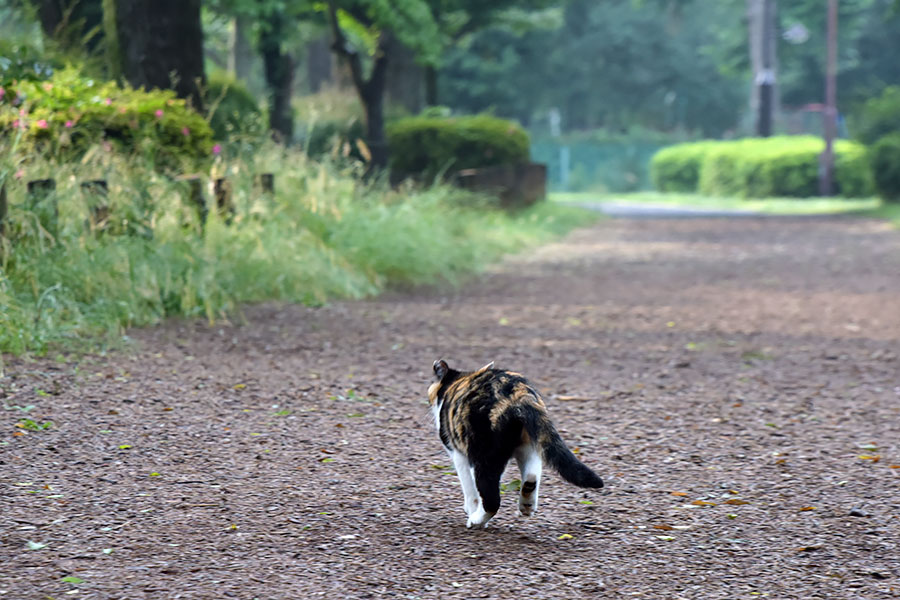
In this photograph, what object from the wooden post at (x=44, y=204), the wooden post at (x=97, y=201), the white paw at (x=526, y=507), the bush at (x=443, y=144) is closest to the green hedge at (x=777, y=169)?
the bush at (x=443, y=144)

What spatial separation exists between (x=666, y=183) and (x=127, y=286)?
37492mm

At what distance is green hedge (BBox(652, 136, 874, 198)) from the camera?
3416 centimetres

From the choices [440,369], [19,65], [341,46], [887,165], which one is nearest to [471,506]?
[440,369]

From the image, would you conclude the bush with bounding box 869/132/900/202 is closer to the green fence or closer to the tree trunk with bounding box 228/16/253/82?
the tree trunk with bounding box 228/16/253/82

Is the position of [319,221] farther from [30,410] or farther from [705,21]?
[705,21]

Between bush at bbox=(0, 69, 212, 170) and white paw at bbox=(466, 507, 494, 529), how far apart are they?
6.02 meters

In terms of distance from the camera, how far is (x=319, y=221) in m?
11.6

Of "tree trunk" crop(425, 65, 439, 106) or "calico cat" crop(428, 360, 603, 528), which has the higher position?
"tree trunk" crop(425, 65, 439, 106)

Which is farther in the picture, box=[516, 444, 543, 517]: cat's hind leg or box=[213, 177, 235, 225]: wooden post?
box=[213, 177, 235, 225]: wooden post

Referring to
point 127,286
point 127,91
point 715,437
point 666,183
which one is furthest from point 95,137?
point 666,183

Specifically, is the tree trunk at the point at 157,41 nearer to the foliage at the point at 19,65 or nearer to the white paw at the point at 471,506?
the foliage at the point at 19,65

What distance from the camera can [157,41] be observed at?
12992 mm

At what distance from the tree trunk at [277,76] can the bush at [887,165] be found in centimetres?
1362

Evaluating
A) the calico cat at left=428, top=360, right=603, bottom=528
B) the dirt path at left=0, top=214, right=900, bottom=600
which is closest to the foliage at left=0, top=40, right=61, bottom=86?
the dirt path at left=0, top=214, right=900, bottom=600
